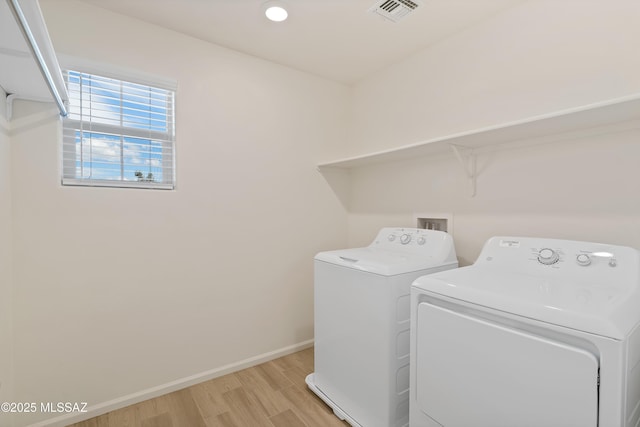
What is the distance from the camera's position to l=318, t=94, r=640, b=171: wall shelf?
1202 mm

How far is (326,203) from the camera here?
8.93 feet

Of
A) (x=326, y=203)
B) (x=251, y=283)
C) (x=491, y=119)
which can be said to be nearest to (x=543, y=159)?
(x=491, y=119)

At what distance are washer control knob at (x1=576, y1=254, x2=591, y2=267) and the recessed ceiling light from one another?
1963 millimetres

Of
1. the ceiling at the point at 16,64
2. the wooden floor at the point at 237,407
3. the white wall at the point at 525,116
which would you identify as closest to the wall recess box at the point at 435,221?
the white wall at the point at 525,116

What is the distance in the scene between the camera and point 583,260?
1.25 metres

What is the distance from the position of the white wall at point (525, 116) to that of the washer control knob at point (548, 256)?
0.30m

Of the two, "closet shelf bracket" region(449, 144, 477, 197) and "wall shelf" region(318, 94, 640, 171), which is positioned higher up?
"wall shelf" region(318, 94, 640, 171)

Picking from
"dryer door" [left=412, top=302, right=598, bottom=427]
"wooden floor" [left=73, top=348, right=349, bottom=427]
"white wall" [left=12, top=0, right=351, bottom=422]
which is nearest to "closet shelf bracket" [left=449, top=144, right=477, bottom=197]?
"dryer door" [left=412, top=302, right=598, bottom=427]

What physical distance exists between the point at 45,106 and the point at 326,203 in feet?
6.41

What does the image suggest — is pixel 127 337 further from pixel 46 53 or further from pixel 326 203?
pixel 326 203

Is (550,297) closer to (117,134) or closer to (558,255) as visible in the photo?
(558,255)
